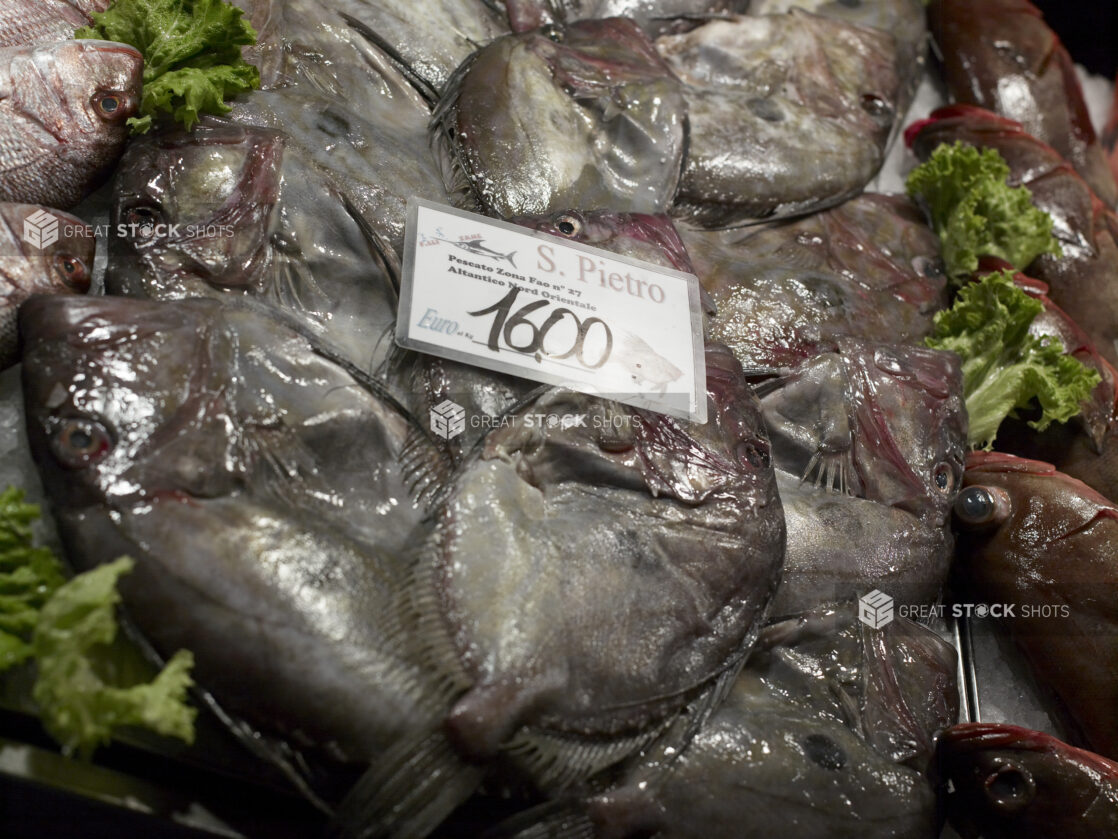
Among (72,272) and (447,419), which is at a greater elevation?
(72,272)

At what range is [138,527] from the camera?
1713 millimetres

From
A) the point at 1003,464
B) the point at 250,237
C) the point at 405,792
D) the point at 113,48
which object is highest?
the point at 113,48

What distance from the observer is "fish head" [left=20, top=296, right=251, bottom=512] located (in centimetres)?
175

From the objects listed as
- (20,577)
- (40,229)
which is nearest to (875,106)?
(40,229)

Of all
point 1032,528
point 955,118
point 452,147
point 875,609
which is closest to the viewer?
point 875,609

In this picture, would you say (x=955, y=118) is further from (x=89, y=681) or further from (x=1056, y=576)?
(x=89, y=681)

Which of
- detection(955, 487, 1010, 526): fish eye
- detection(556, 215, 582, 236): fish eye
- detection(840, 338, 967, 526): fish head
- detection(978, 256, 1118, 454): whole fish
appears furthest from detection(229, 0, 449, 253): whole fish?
detection(978, 256, 1118, 454): whole fish

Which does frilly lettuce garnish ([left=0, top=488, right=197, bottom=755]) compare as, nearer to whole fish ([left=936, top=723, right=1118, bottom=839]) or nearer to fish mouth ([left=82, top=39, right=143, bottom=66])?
fish mouth ([left=82, top=39, right=143, bottom=66])

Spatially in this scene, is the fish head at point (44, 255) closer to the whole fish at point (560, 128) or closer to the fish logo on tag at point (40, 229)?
the fish logo on tag at point (40, 229)

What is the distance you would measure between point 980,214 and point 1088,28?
3208mm

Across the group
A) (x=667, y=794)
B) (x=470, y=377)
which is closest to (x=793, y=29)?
(x=470, y=377)

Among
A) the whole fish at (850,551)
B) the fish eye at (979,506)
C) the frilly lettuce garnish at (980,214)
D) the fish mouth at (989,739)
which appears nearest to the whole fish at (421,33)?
the whole fish at (850,551)

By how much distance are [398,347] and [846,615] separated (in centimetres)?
148

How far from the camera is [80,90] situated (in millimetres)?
2359
